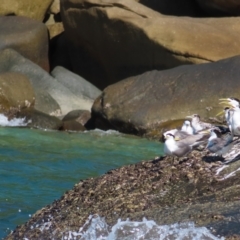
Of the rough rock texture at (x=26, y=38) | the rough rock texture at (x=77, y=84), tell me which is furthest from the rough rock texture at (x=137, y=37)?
the rough rock texture at (x=26, y=38)

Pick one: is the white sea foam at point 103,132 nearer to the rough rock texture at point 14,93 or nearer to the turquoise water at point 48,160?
the turquoise water at point 48,160

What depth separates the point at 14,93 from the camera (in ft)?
48.9

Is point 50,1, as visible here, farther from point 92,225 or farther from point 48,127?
point 92,225

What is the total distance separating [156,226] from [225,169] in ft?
3.34

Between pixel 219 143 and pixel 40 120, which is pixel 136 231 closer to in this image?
pixel 219 143

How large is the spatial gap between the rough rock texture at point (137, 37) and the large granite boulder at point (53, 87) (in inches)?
30.9

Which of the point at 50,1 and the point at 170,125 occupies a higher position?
the point at 170,125

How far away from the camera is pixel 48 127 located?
45.9ft

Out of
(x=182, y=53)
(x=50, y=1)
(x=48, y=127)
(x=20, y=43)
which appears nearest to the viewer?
(x=48, y=127)

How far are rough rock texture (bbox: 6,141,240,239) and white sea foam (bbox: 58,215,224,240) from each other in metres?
0.06

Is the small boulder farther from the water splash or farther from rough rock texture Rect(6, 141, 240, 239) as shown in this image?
the water splash

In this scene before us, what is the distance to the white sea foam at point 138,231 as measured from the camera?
15.5ft

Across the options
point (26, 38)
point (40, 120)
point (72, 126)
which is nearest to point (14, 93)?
point (40, 120)

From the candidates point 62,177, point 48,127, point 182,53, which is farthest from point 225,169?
point 182,53
